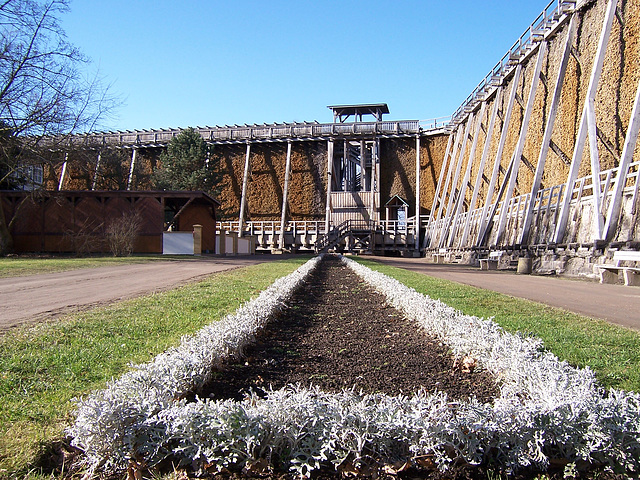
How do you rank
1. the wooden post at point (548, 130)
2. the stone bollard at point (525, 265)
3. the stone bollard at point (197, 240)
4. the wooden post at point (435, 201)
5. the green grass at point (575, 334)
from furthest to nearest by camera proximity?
the wooden post at point (435, 201) < the stone bollard at point (197, 240) < the wooden post at point (548, 130) < the stone bollard at point (525, 265) < the green grass at point (575, 334)

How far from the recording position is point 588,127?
1445 cm

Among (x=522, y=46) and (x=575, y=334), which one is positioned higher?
(x=522, y=46)

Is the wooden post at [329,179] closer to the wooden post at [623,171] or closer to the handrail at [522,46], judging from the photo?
the handrail at [522,46]

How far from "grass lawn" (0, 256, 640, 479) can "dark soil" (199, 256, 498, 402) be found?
857mm

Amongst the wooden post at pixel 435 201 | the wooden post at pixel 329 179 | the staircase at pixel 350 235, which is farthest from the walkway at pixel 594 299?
the wooden post at pixel 329 179

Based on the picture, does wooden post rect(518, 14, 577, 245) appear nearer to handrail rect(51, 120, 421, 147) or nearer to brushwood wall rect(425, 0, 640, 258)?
brushwood wall rect(425, 0, 640, 258)

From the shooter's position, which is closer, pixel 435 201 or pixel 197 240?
pixel 197 240

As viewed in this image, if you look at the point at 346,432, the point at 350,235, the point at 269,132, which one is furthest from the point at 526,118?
the point at 269,132

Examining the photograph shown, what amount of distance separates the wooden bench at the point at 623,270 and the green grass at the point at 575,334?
4708 millimetres

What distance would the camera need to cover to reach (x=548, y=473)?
2.49 metres

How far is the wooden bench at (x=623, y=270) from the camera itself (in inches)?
446

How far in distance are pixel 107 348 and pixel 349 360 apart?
7.27ft

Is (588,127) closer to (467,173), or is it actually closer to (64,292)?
(64,292)

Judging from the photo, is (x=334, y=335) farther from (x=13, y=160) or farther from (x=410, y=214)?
(x=410, y=214)
